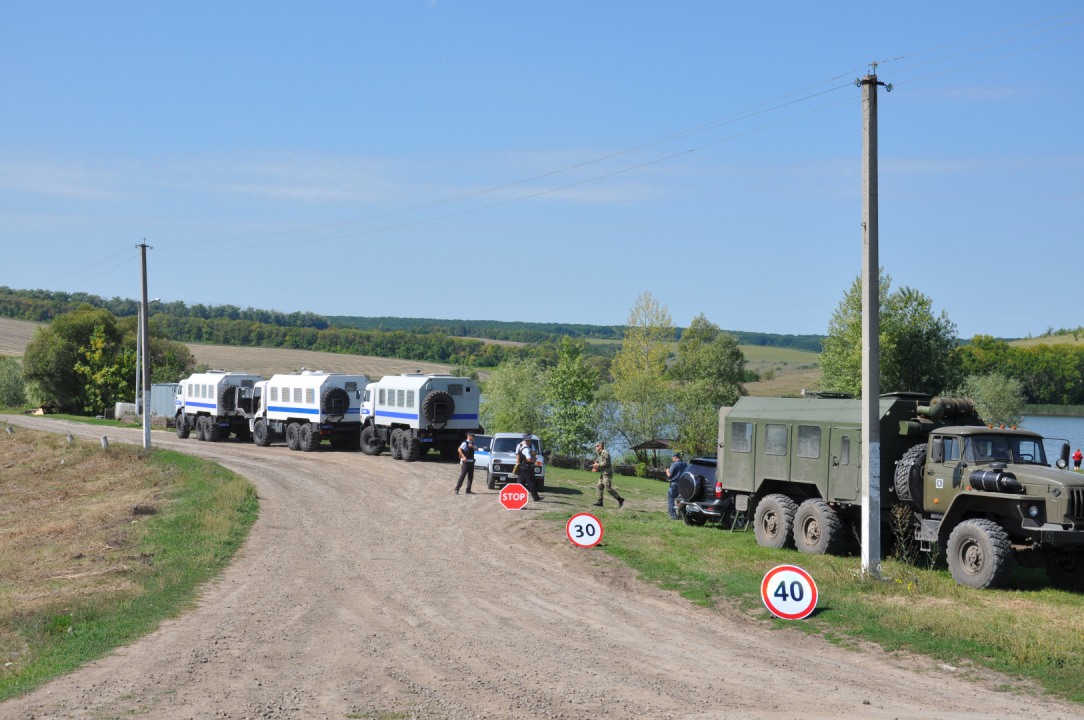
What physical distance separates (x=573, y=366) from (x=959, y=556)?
55.5 metres

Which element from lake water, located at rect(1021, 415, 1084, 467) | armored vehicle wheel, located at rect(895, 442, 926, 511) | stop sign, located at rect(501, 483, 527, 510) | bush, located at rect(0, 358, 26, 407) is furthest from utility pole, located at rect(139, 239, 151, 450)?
lake water, located at rect(1021, 415, 1084, 467)

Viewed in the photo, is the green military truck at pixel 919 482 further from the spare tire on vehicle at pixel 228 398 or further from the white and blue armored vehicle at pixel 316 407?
the spare tire on vehicle at pixel 228 398

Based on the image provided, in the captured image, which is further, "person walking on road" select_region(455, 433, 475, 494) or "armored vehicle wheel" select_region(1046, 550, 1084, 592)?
"person walking on road" select_region(455, 433, 475, 494)

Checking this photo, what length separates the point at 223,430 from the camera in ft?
161

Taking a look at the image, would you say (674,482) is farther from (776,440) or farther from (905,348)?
(905,348)

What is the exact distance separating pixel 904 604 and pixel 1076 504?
133 inches

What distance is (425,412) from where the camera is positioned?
119ft

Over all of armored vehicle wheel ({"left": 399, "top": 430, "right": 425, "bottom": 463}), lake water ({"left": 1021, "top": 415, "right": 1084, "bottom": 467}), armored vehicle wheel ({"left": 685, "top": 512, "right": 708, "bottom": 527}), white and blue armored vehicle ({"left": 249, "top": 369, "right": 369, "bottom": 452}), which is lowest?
lake water ({"left": 1021, "top": 415, "right": 1084, "bottom": 467})

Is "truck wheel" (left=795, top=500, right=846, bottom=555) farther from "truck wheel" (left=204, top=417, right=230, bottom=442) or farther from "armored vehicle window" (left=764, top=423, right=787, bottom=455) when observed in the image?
"truck wheel" (left=204, top=417, right=230, bottom=442)

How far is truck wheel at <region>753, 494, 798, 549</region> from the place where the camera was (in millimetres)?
18953

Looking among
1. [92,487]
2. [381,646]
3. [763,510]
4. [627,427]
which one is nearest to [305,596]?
[381,646]

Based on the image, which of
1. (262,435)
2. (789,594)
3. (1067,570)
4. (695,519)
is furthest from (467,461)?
(262,435)

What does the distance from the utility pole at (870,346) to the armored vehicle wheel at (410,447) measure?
2426cm

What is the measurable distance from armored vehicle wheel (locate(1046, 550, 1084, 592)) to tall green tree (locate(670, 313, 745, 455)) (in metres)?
56.0
